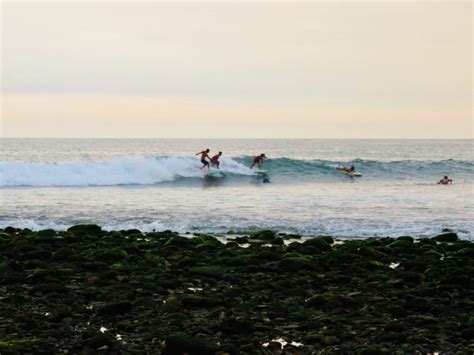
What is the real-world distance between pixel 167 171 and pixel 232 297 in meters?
32.2

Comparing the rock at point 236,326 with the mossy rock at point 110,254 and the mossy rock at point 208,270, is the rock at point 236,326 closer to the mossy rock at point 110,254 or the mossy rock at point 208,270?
the mossy rock at point 208,270

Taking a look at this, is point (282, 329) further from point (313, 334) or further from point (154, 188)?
point (154, 188)

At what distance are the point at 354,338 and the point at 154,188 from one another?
2792 cm

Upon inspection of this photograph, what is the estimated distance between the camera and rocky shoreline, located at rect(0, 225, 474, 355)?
7.64m

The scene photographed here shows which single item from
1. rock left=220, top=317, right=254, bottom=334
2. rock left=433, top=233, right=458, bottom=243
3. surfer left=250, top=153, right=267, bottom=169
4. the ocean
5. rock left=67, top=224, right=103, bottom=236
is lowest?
the ocean

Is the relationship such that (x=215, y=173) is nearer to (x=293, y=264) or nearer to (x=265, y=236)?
(x=265, y=236)

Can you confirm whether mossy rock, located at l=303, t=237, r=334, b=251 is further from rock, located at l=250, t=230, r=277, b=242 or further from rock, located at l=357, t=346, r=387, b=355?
rock, located at l=357, t=346, r=387, b=355

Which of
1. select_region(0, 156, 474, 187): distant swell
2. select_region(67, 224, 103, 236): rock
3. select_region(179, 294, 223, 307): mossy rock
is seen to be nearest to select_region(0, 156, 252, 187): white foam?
select_region(0, 156, 474, 187): distant swell

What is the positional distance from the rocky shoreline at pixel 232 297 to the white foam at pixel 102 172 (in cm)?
2250

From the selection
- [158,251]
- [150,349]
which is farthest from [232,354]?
[158,251]

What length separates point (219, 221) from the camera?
66.5 ft

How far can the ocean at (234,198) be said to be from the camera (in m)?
19.5

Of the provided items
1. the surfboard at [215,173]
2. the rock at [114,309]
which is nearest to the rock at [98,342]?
the rock at [114,309]

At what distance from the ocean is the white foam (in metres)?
0.06
